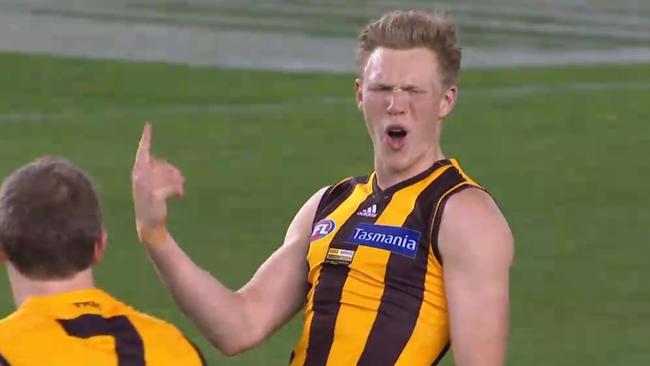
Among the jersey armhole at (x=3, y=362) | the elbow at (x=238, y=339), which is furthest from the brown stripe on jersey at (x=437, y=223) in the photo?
the jersey armhole at (x=3, y=362)

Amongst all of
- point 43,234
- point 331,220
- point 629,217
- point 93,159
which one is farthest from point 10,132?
point 43,234

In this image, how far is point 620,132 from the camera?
11.4 metres

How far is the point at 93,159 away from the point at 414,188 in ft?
23.6

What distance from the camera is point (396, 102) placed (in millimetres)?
4035

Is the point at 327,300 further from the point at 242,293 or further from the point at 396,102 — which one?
the point at 396,102

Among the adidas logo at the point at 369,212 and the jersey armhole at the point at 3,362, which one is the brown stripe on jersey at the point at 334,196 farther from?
the jersey armhole at the point at 3,362

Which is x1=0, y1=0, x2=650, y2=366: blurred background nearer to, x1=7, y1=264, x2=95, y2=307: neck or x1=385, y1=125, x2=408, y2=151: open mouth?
x1=385, y1=125, x2=408, y2=151: open mouth

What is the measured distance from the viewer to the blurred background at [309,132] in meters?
8.41

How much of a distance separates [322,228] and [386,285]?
0.94ft

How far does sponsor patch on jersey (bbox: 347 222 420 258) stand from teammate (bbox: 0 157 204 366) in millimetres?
852

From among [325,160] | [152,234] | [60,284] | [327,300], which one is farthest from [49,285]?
[325,160]

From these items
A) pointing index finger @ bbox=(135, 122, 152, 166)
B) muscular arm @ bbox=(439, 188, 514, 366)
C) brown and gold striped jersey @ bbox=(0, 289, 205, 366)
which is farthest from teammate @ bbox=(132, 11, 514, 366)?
brown and gold striped jersey @ bbox=(0, 289, 205, 366)

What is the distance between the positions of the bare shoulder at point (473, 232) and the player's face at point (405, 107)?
0.18 m

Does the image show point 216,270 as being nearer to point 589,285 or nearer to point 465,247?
point 589,285
